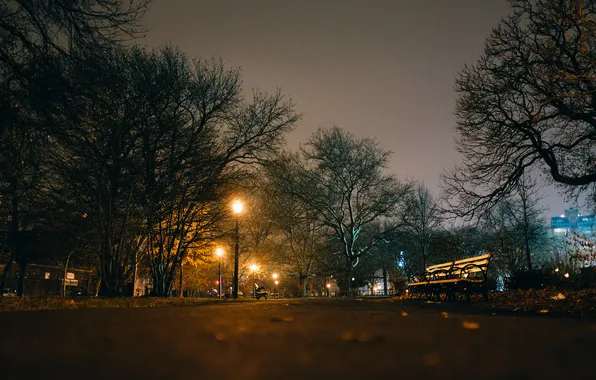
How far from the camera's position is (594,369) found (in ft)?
8.95

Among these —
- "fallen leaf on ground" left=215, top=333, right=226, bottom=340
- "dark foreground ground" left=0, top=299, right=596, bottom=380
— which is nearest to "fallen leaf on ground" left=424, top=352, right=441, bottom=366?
"dark foreground ground" left=0, top=299, right=596, bottom=380

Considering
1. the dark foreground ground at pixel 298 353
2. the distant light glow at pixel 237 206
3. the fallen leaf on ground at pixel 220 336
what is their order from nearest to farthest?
the dark foreground ground at pixel 298 353 < the fallen leaf on ground at pixel 220 336 < the distant light glow at pixel 237 206

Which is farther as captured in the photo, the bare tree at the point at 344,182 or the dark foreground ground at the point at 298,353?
the bare tree at the point at 344,182

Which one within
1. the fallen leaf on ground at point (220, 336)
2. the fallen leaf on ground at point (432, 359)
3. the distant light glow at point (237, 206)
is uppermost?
the distant light glow at point (237, 206)

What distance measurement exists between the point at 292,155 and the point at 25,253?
827 inches

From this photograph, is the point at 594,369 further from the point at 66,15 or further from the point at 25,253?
the point at 25,253

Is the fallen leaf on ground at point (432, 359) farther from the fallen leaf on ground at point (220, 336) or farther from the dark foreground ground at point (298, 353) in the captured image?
the fallen leaf on ground at point (220, 336)

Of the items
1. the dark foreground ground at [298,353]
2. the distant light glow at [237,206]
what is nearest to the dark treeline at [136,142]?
the distant light glow at [237,206]

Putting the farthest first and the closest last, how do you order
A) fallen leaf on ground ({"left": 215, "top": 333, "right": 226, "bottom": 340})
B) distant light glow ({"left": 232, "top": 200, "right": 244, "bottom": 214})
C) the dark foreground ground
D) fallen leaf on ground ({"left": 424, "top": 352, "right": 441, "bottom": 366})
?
distant light glow ({"left": 232, "top": 200, "right": 244, "bottom": 214}) < fallen leaf on ground ({"left": 215, "top": 333, "right": 226, "bottom": 340}) < fallen leaf on ground ({"left": 424, "top": 352, "right": 441, "bottom": 366}) < the dark foreground ground

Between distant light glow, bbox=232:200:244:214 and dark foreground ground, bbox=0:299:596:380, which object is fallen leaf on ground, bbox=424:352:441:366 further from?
distant light glow, bbox=232:200:244:214

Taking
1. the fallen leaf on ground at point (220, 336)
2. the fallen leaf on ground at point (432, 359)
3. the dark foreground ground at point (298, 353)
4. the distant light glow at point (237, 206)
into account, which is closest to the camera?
the dark foreground ground at point (298, 353)

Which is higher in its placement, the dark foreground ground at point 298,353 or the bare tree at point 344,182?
the bare tree at point 344,182

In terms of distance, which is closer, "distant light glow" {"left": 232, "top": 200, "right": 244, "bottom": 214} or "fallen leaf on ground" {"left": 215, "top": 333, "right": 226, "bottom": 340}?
"fallen leaf on ground" {"left": 215, "top": 333, "right": 226, "bottom": 340}

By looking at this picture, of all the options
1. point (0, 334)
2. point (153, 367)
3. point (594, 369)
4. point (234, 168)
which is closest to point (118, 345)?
point (153, 367)
